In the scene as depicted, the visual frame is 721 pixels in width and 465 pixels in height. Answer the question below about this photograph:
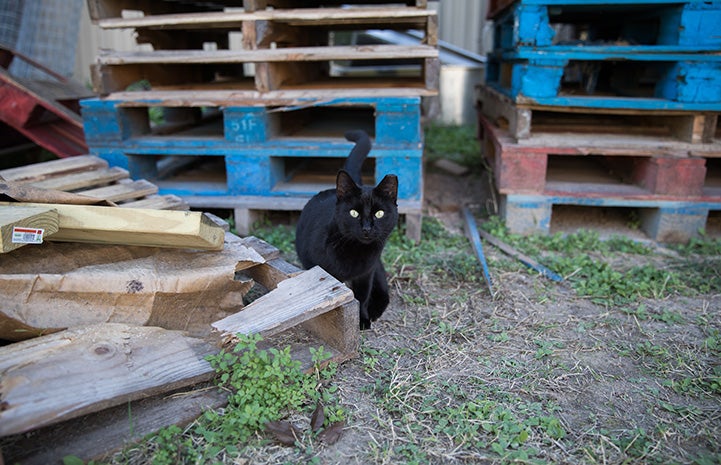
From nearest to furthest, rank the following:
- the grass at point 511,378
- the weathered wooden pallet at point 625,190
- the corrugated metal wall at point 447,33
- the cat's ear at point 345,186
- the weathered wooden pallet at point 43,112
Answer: the grass at point 511,378
the cat's ear at point 345,186
the weathered wooden pallet at point 625,190
the weathered wooden pallet at point 43,112
the corrugated metal wall at point 447,33

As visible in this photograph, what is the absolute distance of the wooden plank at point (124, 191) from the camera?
2.72 metres

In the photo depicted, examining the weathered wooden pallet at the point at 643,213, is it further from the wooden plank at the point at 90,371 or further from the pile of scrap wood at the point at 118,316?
the wooden plank at the point at 90,371

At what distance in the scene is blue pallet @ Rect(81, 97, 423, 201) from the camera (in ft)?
10.7

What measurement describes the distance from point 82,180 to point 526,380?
243cm

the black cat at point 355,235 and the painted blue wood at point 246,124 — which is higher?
the painted blue wood at point 246,124

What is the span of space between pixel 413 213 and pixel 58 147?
8.39 ft

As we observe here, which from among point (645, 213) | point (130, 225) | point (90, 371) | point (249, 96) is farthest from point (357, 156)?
point (645, 213)

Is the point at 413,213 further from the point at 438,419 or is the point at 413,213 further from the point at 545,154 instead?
the point at 438,419

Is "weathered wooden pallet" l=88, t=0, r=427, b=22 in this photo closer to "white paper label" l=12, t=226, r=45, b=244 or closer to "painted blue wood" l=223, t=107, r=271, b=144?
"painted blue wood" l=223, t=107, r=271, b=144

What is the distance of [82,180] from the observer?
9.57 ft

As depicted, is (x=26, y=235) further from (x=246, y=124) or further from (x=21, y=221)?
(x=246, y=124)

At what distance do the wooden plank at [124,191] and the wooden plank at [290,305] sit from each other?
116 centimetres

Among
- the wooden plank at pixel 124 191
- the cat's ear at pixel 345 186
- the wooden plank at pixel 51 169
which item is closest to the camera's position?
the cat's ear at pixel 345 186

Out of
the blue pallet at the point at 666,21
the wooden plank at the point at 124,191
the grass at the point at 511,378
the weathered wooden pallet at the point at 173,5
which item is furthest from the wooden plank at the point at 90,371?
the blue pallet at the point at 666,21
